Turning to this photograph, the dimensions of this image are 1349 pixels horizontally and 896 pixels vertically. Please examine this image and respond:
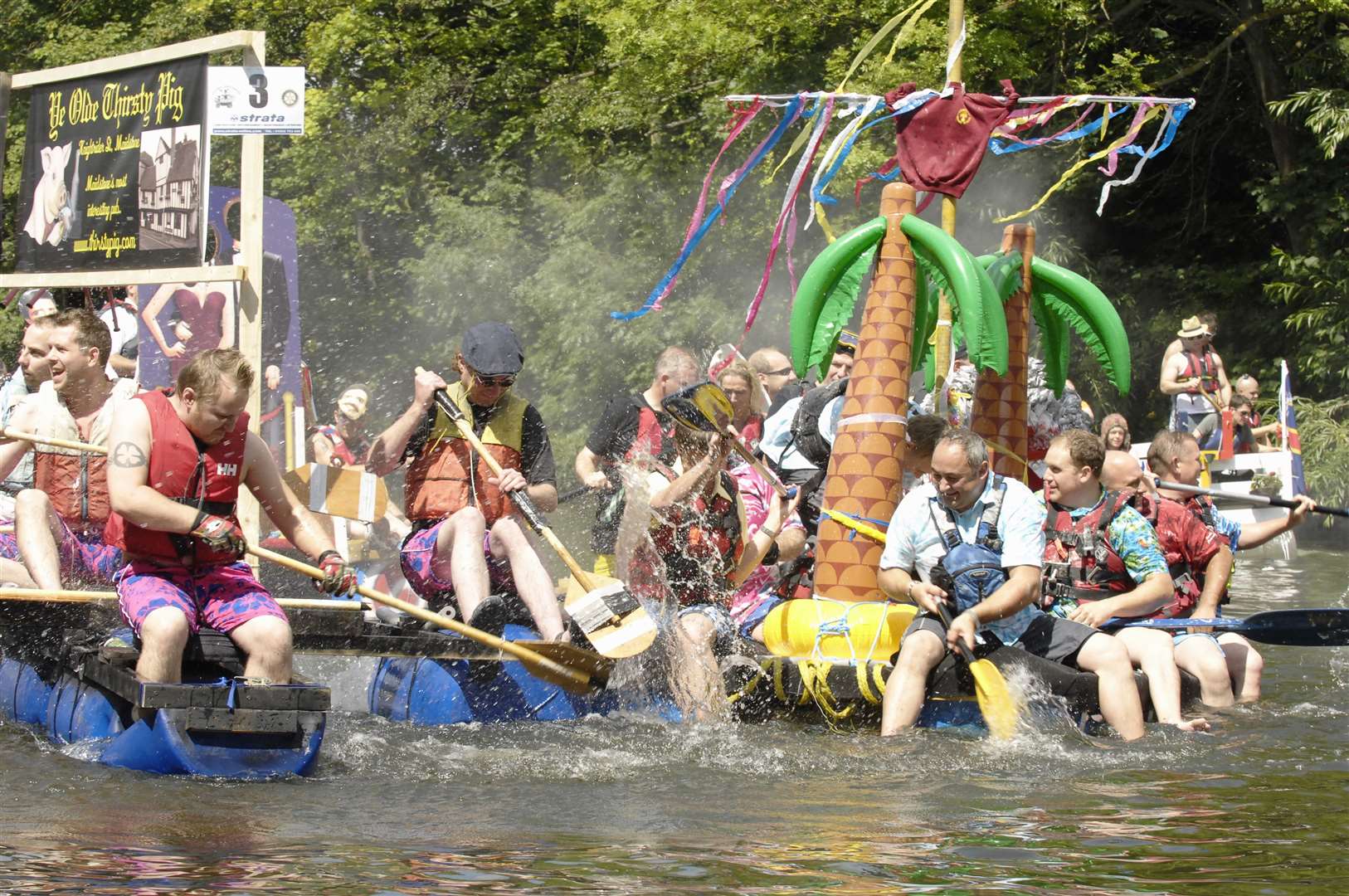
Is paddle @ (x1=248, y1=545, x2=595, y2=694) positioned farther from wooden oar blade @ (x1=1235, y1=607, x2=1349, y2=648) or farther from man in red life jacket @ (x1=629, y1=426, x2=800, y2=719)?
wooden oar blade @ (x1=1235, y1=607, x2=1349, y2=648)

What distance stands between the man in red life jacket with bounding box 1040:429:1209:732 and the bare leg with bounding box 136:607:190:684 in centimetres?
361

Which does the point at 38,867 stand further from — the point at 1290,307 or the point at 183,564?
the point at 1290,307

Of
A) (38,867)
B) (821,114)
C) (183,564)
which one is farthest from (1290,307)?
(38,867)

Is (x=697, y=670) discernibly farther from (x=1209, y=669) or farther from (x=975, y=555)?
(x=1209, y=669)

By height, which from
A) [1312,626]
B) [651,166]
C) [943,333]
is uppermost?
[651,166]

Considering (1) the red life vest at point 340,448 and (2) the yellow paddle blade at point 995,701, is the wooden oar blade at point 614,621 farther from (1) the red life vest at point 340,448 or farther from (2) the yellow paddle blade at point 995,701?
(1) the red life vest at point 340,448

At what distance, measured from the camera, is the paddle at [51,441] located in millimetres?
7723

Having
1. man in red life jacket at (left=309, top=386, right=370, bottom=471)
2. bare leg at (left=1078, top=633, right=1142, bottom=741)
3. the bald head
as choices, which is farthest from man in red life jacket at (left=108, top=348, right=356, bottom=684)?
man in red life jacket at (left=309, top=386, right=370, bottom=471)

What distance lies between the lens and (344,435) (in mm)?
14219

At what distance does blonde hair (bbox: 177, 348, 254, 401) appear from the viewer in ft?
21.5

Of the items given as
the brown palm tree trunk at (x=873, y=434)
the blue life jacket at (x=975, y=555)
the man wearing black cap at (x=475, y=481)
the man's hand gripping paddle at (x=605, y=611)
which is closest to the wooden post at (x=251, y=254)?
the man wearing black cap at (x=475, y=481)

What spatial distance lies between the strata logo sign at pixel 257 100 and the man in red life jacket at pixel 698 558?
2.44m

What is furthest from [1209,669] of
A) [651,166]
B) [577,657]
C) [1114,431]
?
[651,166]

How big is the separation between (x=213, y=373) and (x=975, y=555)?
3.02 metres
